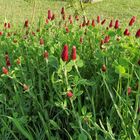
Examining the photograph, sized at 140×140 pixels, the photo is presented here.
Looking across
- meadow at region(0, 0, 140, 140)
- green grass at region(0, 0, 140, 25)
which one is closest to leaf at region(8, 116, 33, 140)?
meadow at region(0, 0, 140, 140)

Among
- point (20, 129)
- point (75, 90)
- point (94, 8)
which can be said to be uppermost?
point (75, 90)

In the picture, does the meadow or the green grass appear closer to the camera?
the meadow

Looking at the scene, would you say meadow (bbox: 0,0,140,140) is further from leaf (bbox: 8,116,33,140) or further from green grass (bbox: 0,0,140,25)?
green grass (bbox: 0,0,140,25)

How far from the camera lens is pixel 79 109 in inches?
69.6

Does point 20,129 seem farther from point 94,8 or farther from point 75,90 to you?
point 94,8

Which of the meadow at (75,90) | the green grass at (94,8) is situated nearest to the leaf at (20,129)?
the meadow at (75,90)

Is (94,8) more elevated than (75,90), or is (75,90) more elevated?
(75,90)

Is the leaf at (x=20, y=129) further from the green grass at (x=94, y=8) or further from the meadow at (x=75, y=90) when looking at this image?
the green grass at (x=94, y=8)

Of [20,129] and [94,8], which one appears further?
[94,8]

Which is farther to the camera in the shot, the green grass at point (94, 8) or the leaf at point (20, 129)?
the green grass at point (94, 8)

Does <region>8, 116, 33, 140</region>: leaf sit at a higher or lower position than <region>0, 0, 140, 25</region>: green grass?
higher

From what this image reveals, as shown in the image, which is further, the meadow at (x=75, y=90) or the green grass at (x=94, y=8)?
the green grass at (x=94, y=8)

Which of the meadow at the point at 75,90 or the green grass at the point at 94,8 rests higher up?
the meadow at the point at 75,90

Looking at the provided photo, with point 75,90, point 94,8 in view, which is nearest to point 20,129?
point 75,90
